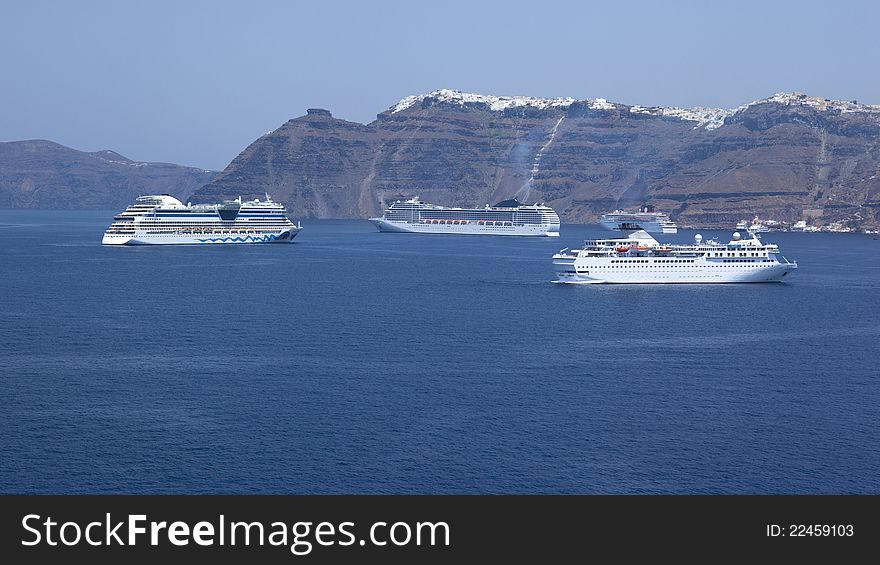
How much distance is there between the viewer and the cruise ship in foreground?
10175 centimetres

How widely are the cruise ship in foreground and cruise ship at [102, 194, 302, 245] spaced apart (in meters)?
81.9

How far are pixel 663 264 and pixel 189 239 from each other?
298ft

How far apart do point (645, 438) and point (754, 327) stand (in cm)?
3593

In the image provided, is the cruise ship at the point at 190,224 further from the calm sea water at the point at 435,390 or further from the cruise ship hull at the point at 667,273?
the cruise ship hull at the point at 667,273

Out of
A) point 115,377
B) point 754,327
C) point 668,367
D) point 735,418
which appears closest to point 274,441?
point 115,377

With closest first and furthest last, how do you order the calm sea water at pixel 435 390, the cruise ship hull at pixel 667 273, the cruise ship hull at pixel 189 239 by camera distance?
the calm sea water at pixel 435 390 → the cruise ship hull at pixel 667 273 → the cruise ship hull at pixel 189 239

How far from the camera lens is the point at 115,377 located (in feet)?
174

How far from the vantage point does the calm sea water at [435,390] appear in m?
36.7

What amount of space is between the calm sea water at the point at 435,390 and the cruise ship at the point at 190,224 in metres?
66.4

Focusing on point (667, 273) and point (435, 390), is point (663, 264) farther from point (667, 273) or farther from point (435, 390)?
point (435, 390)

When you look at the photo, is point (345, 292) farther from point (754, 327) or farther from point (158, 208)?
point (158, 208)

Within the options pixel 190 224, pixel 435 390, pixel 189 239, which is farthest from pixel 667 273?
pixel 190 224

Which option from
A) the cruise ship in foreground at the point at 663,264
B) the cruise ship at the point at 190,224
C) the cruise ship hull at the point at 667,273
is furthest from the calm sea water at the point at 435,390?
the cruise ship at the point at 190,224
